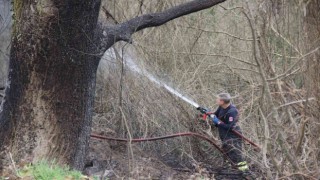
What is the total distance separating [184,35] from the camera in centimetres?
1084

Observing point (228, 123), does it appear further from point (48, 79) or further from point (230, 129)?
point (48, 79)

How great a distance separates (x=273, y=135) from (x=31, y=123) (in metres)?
2.78

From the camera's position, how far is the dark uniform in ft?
27.8

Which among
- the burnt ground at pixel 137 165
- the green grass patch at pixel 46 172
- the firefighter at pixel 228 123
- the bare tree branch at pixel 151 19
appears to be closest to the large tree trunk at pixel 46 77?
the green grass patch at pixel 46 172

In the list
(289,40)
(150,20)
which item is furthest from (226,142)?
(150,20)

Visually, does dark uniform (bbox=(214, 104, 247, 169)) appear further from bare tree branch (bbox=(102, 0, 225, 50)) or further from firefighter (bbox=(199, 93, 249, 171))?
bare tree branch (bbox=(102, 0, 225, 50))

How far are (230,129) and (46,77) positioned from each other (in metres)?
3.43

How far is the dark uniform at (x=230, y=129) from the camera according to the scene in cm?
847

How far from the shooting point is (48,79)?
20.4ft

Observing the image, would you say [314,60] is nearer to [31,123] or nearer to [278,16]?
[278,16]

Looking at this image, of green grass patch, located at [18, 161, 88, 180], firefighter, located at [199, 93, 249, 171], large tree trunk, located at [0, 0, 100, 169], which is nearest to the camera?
green grass patch, located at [18, 161, 88, 180]

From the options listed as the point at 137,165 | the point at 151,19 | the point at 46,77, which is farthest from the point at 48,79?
the point at 137,165

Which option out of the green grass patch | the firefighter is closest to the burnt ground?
A: the firefighter

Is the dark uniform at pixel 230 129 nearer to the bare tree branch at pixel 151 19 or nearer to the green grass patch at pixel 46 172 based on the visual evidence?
the bare tree branch at pixel 151 19
